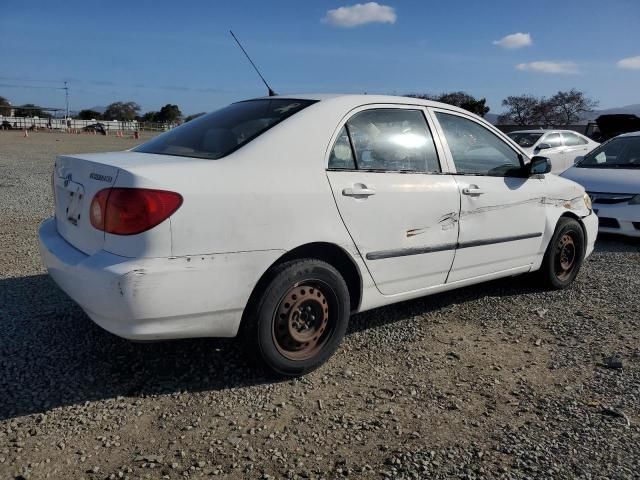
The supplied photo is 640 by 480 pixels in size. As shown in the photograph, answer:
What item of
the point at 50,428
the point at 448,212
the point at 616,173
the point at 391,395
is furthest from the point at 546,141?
the point at 50,428

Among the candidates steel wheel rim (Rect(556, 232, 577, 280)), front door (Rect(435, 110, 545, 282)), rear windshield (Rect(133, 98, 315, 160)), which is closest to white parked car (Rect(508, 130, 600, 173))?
steel wheel rim (Rect(556, 232, 577, 280))

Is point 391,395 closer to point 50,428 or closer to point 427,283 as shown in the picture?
point 427,283

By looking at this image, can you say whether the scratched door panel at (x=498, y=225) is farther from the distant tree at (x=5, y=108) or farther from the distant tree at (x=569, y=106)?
A: the distant tree at (x=5, y=108)

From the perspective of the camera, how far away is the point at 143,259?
2605 mm

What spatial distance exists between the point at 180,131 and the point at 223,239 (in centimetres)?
135

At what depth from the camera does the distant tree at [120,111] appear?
111562 millimetres

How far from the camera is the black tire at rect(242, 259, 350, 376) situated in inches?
117

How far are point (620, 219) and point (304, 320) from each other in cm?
553

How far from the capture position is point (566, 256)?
16.8ft

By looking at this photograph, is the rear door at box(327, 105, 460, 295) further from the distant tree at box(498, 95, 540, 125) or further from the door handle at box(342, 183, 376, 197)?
the distant tree at box(498, 95, 540, 125)

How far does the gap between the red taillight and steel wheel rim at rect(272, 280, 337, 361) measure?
81 cm

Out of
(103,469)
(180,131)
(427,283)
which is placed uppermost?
(180,131)

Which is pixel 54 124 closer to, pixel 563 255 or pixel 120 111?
pixel 120 111

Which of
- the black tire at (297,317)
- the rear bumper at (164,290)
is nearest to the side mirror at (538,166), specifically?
the black tire at (297,317)
